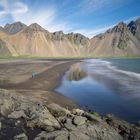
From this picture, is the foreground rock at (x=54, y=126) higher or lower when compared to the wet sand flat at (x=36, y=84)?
higher

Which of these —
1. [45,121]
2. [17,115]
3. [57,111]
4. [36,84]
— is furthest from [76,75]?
[45,121]

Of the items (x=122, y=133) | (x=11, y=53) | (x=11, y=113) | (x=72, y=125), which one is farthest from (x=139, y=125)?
(x=11, y=53)

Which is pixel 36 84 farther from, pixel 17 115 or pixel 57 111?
pixel 17 115

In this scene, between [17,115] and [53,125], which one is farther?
[17,115]

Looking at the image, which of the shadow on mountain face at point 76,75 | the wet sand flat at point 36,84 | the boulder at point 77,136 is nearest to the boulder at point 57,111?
the boulder at point 77,136

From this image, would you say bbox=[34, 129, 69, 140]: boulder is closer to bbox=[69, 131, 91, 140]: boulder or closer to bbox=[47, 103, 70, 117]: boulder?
bbox=[69, 131, 91, 140]: boulder

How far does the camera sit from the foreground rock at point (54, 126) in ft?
39.8

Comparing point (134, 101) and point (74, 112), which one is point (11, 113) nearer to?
point (74, 112)

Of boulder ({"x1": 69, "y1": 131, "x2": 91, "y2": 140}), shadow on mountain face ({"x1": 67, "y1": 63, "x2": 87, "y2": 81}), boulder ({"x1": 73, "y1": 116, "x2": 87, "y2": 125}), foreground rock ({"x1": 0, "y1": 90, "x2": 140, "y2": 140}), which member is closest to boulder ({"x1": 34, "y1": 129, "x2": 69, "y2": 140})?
foreground rock ({"x1": 0, "y1": 90, "x2": 140, "y2": 140})

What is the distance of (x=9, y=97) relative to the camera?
59.6 ft

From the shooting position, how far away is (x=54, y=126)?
44.2 feet

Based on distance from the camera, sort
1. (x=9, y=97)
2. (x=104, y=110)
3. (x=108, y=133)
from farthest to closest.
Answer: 1. (x=104, y=110)
2. (x=9, y=97)
3. (x=108, y=133)

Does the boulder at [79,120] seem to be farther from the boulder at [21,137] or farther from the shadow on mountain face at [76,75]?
the shadow on mountain face at [76,75]

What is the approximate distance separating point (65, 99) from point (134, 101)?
23.9ft
